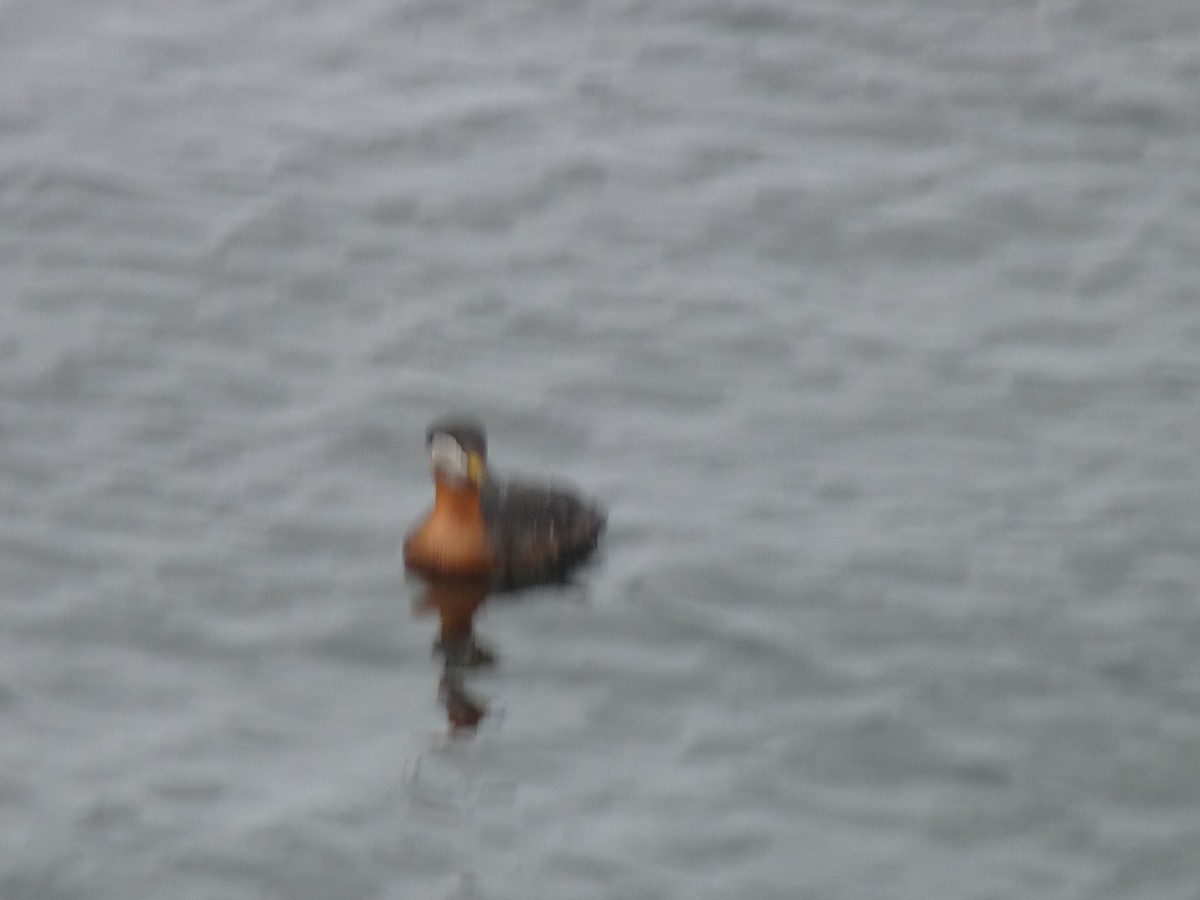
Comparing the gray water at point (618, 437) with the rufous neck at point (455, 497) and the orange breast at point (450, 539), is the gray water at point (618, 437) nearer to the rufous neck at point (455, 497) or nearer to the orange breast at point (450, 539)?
the orange breast at point (450, 539)

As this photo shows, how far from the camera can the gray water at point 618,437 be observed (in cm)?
1401

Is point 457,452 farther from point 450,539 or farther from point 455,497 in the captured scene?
point 450,539

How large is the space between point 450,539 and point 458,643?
0.71 meters

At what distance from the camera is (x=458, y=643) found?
51.8 feet

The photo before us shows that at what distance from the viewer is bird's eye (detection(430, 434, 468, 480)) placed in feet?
53.5

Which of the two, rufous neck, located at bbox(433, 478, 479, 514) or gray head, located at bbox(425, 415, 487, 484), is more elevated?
gray head, located at bbox(425, 415, 487, 484)

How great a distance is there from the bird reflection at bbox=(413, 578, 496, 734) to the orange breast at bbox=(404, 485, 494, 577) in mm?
76

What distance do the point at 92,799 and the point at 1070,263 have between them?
26.4 ft

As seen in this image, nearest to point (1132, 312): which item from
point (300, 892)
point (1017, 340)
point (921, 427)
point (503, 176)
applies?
point (1017, 340)

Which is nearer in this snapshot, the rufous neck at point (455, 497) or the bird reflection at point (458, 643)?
the bird reflection at point (458, 643)

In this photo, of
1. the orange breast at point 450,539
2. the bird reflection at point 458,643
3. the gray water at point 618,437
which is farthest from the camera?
the orange breast at point 450,539

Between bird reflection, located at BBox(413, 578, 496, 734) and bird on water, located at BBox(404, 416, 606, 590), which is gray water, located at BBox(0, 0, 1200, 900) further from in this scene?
bird on water, located at BBox(404, 416, 606, 590)

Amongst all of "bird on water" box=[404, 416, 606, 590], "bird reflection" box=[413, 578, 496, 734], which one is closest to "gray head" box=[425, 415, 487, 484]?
"bird on water" box=[404, 416, 606, 590]

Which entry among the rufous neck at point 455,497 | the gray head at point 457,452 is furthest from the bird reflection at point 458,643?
the gray head at point 457,452
